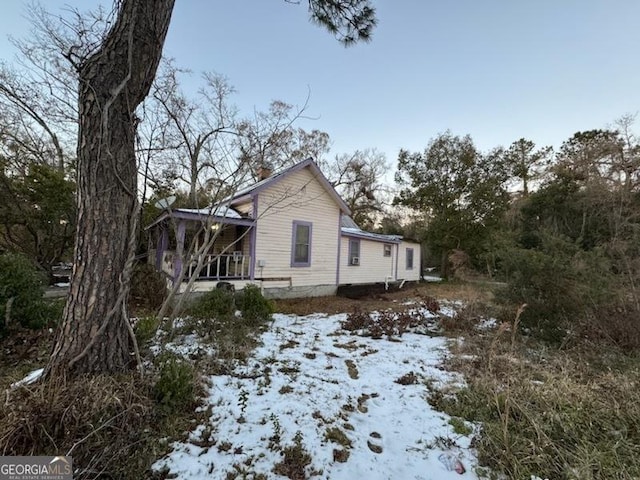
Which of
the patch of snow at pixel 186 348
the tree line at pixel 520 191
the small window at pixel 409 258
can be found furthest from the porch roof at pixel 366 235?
the patch of snow at pixel 186 348

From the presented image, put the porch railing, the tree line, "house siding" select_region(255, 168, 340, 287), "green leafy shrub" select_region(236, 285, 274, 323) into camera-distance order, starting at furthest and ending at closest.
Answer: the tree line, "house siding" select_region(255, 168, 340, 287), the porch railing, "green leafy shrub" select_region(236, 285, 274, 323)

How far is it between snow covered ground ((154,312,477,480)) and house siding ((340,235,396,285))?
7.26 m

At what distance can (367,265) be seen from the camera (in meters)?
12.6

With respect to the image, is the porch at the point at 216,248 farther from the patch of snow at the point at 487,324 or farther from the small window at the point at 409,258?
the small window at the point at 409,258

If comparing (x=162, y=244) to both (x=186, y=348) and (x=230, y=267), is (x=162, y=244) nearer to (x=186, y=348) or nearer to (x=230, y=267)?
(x=230, y=267)

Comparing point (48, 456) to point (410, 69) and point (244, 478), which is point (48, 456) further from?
point (410, 69)

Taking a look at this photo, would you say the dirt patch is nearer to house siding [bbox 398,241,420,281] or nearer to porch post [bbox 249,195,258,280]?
porch post [bbox 249,195,258,280]

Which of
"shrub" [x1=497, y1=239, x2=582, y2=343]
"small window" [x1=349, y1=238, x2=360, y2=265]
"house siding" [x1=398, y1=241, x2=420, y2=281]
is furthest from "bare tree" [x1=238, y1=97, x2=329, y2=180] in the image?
"house siding" [x1=398, y1=241, x2=420, y2=281]

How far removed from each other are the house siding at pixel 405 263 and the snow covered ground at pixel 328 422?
1101 centimetres

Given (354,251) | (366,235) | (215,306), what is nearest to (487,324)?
(215,306)

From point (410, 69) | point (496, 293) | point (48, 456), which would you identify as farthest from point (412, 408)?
point (410, 69)

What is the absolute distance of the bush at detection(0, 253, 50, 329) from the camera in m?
3.95

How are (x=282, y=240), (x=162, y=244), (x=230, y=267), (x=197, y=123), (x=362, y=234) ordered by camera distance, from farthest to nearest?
1. (x=362, y=234)
2. (x=162, y=244)
3. (x=282, y=240)
4. (x=230, y=267)
5. (x=197, y=123)

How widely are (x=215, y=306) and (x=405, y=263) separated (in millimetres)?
12074
